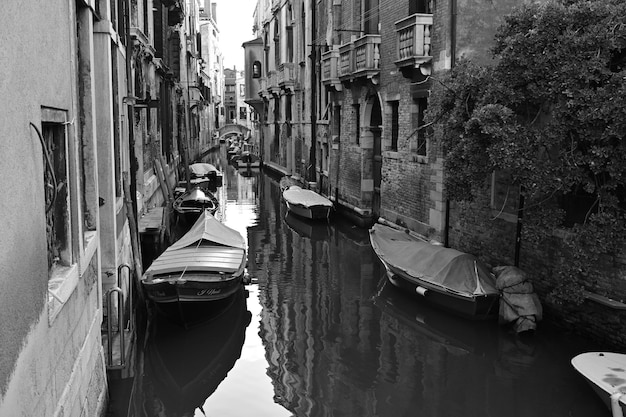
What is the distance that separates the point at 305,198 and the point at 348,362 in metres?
11.8

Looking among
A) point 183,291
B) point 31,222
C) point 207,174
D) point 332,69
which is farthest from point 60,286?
point 207,174

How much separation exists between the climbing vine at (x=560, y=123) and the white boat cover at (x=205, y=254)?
3825 millimetres

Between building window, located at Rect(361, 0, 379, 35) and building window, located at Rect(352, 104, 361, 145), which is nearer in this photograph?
building window, located at Rect(361, 0, 379, 35)

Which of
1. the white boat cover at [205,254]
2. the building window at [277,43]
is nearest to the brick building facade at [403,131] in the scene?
the white boat cover at [205,254]

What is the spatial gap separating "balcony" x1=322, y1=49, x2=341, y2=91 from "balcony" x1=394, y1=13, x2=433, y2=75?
19.8 ft

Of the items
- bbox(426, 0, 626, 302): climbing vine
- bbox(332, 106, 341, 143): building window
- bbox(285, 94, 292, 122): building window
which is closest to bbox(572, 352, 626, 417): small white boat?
bbox(426, 0, 626, 302): climbing vine

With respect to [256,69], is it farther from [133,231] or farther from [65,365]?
[65,365]

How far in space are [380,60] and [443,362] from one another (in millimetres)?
9932

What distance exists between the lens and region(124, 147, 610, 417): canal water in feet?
23.9

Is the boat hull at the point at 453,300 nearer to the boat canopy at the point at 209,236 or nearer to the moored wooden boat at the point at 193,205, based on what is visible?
the boat canopy at the point at 209,236

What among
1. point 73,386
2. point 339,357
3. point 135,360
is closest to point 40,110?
point 73,386

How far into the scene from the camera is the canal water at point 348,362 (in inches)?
286

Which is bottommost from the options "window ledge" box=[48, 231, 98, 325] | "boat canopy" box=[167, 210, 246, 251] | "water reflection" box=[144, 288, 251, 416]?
"water reflection" box=[144, 288, 251, 416]

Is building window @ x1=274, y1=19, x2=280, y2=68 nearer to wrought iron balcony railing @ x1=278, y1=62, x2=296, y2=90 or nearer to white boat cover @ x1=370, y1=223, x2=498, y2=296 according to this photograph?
wrought iron balcony railing @ x1=278, y1=62, x2=296, y2=90
